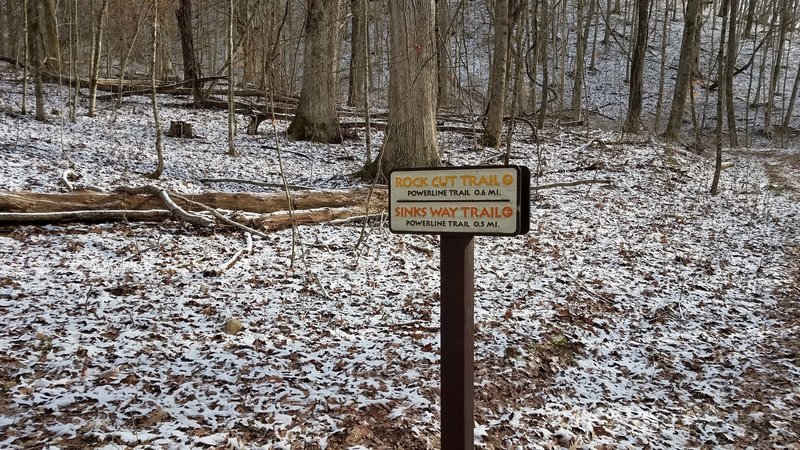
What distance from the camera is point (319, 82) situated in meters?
11.7

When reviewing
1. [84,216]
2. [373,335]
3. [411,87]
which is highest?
[411,87]

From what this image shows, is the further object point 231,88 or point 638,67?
point 638,67

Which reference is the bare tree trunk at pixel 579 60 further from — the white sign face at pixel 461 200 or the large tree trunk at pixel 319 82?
the white sign face at pixel 461 200

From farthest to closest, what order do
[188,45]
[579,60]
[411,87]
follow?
[579,60] < [188,45] < [411,87]

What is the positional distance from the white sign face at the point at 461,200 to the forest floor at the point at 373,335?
171cm

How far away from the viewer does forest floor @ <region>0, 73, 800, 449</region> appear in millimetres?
3297

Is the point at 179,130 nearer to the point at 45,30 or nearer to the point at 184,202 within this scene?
the point at 184,202

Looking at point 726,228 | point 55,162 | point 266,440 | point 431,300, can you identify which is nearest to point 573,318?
point 431,300

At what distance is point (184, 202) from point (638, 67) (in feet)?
46.7

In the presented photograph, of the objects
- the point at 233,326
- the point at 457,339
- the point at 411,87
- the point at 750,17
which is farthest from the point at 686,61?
the point at 750,17

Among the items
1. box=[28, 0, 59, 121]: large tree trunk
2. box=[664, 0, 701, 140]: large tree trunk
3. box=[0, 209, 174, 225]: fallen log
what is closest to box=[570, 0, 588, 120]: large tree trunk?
box=[664, 0, 701, 140]: large tree trunk

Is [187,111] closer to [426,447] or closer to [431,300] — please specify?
[431,300]

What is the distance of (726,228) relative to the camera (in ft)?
28.8

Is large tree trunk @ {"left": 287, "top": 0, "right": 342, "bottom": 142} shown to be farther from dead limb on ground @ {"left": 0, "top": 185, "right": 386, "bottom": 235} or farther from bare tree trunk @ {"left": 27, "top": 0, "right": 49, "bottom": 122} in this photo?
bare tree trunk @ {"left": 27, "top": 0, "right": 49, "bottom": 122}
